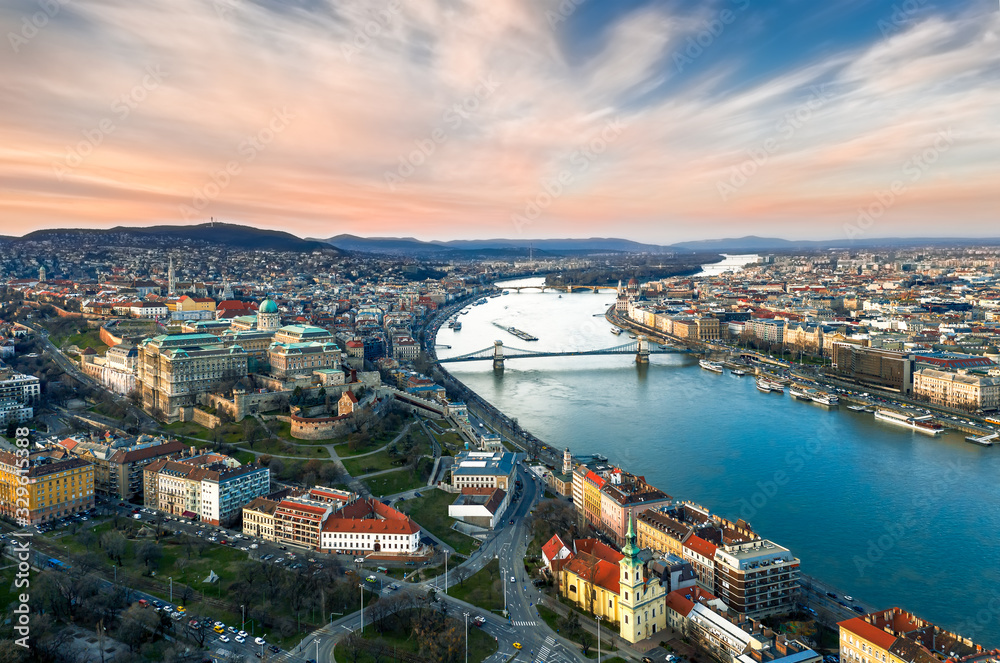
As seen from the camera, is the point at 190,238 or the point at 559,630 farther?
the point at 190,238

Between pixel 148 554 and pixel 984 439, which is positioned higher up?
pixel 984 439

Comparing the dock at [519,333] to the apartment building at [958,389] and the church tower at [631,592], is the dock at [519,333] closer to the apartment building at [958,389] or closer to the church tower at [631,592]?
the apartment building at [958,389]

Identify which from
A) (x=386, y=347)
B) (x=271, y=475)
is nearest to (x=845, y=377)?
(x=386, y=347)

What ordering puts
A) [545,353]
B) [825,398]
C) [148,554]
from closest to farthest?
[148,554] < [825,398] < [545,353]

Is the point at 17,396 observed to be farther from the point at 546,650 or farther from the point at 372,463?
the point at 546,650

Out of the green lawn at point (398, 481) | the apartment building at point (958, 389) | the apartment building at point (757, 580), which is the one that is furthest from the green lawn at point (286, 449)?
the apartment building at point (958, 389)

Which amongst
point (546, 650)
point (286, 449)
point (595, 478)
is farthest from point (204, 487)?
A: point (546, 650)

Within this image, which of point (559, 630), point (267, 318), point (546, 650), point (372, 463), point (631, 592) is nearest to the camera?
point (546, 650)

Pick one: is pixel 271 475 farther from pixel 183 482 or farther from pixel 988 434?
pixel 988 434
